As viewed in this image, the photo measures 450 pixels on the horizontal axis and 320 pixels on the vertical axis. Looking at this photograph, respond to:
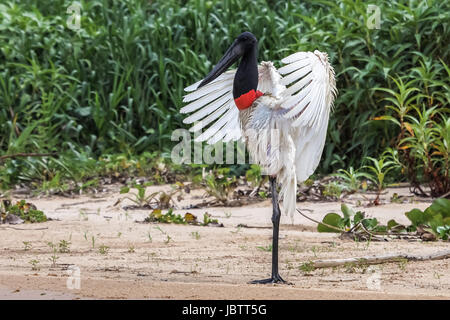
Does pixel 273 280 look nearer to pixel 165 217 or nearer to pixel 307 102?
pixel 307 102

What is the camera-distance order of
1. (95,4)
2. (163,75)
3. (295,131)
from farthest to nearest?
(95,4) → (163,75) → (295,131)

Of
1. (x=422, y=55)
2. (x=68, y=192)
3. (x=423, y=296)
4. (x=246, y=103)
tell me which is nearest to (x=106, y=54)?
(x=68, y=192)

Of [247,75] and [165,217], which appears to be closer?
[247,75]

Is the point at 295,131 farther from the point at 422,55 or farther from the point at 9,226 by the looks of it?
the point at 422,55

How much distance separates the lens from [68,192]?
6930 mm

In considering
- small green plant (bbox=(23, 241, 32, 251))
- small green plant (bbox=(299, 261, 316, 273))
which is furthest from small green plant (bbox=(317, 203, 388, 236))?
small green plant (bbox=(23, 241, 32, 251))

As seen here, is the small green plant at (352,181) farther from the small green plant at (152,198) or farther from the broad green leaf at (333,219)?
the small green plant at (152,198)

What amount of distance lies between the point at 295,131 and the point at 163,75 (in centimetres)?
442

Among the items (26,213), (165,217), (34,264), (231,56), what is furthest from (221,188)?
(34,264)

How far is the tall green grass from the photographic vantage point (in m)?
6.99

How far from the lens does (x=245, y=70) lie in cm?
399

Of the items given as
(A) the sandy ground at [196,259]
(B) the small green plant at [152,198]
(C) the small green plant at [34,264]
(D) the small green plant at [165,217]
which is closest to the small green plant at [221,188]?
(A) the sandy ground at [196,259]

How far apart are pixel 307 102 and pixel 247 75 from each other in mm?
425

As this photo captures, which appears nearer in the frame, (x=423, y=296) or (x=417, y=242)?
(x=423, y=296)
